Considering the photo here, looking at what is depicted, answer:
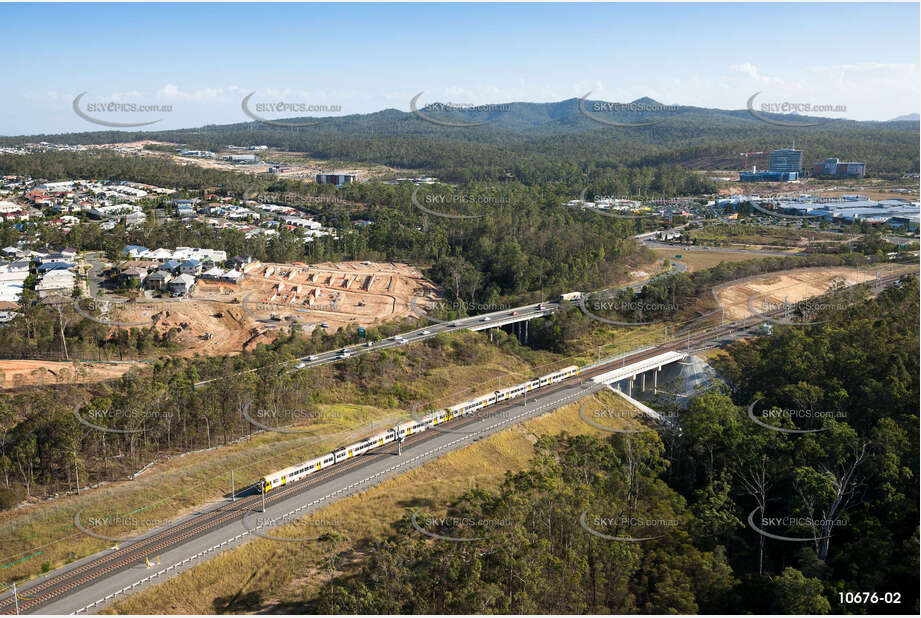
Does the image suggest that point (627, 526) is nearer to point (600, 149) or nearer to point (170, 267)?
point (170, 267)

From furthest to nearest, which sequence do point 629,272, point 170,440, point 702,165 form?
point 702,165 < point 629,272 < point 170,440

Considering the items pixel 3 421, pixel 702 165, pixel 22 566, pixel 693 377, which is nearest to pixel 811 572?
pixel 693 377

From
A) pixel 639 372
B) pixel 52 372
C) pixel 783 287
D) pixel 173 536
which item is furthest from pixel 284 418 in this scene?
pixel 783 287

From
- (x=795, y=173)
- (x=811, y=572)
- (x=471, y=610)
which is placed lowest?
(x=811, y=572)

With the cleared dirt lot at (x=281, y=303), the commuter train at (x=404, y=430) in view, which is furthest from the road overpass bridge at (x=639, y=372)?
the cleared dirt lot at (x=281, y=303)

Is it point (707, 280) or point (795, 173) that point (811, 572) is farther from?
point (795, 173)

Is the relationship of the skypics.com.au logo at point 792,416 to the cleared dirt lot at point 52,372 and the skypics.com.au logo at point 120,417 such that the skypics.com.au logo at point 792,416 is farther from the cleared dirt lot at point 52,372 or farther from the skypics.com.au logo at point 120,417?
the cleared dirt lot at point 52,372
